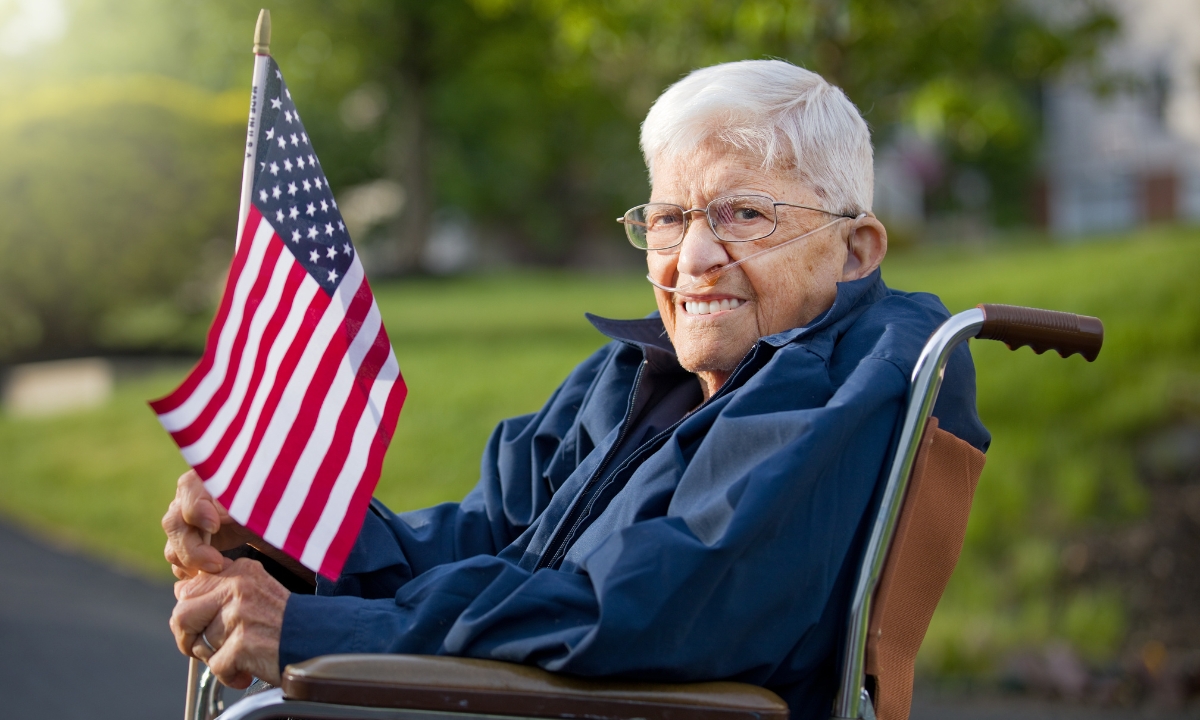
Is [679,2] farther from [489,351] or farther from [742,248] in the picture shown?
[489,351]

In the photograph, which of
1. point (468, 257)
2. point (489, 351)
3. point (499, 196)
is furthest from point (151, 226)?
point (468, 257)

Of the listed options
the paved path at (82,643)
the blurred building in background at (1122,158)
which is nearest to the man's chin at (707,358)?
the paved path at (82,643)

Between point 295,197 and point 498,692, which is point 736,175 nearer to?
point 295,197

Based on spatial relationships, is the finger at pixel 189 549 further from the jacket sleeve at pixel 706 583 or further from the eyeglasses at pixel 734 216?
the eyeglasses at pixel 734 216

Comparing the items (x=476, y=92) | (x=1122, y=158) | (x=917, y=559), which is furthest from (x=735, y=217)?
(x=1122, y=158)

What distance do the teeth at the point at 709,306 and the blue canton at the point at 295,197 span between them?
2.13 feet

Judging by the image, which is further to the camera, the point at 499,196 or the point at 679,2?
the point at 499,196

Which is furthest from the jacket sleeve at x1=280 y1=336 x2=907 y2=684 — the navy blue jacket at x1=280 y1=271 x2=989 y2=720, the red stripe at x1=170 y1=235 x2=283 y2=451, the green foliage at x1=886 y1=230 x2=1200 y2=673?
the green foliage at x1=886 y1=230 x2=1200 y2=673

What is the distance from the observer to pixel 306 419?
6.68 ft

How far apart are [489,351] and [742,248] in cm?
784

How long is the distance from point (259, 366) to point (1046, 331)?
4.32 feet

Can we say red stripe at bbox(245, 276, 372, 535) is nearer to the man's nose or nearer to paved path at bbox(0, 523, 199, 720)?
the man's nose

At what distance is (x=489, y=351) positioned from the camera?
32.8ft

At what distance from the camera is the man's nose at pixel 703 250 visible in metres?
2.26
